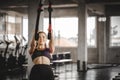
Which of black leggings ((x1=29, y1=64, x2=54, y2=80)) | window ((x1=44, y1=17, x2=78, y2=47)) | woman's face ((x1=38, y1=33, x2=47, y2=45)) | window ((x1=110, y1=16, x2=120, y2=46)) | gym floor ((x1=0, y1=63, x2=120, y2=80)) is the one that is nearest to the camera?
black leggings ((x1=29, y1=64, x2=54, y2=80))

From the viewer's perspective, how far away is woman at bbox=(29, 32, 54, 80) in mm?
4676

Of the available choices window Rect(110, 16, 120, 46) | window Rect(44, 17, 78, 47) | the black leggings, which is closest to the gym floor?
window Rect(110, 16, 120, 46)

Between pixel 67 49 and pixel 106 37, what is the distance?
2.71m

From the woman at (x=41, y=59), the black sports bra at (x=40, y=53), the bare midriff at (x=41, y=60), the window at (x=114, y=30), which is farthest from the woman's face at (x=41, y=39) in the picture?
the window at (x=114, y=30)

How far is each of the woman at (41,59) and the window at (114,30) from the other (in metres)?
15.7

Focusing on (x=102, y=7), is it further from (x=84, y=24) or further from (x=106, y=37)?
(x=84, y=24)

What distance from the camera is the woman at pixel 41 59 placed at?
4.68 m

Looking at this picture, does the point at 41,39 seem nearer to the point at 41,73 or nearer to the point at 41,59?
the point at 41,59

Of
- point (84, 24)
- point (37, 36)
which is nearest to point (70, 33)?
point (84, 24)

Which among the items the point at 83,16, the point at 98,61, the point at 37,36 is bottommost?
the point at 98,61

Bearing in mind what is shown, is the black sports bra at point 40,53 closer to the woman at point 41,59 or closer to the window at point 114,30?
the woman at point 41,59

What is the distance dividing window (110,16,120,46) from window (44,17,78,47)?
7.91 ft

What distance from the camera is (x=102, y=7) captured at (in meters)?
19.0

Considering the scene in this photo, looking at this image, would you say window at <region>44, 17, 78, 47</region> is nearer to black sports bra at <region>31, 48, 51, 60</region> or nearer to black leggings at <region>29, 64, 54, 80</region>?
black sports bra at <region>31, 48, 51, 60</region>
